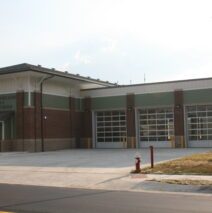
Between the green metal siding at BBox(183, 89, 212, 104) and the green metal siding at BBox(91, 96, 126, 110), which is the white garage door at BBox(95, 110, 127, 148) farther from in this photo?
the green metal siding at BBox(183, 89, 212, 104)

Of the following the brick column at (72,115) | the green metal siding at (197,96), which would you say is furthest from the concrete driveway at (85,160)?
the brick column at (72,115)

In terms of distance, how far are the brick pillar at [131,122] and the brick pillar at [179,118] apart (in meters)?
3.91

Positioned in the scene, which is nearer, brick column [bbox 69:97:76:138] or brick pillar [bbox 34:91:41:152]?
brick pillar [bbox 34:91:41:152]

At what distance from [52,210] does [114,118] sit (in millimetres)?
28283

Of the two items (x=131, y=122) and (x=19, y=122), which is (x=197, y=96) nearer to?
(x=131, y=122)

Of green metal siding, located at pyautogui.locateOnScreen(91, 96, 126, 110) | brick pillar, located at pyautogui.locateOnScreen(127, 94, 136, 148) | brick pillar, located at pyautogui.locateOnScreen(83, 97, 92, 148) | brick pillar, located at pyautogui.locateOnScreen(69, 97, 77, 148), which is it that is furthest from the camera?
brick pillar, located at pyautogui.locateOnScreen(83, 97, 92, 148)

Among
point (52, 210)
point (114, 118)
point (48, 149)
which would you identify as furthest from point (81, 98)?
point (52, 210)

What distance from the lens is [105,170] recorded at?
631 inches

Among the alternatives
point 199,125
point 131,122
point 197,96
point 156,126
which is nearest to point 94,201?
point 197,96

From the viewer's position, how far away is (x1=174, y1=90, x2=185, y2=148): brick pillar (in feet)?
106

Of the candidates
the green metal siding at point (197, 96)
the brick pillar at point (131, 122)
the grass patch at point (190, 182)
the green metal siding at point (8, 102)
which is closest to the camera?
the grass patch at point (190, 182)

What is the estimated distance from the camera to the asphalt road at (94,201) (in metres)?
7.86

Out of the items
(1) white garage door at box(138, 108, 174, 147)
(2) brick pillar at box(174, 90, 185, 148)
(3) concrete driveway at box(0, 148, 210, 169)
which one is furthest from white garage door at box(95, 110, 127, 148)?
(3) concrete driveway at box(0, 148, 210, 169)

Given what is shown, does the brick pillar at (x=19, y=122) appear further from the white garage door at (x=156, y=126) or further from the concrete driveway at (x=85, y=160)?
the white garage door at (x=156, y=126)
